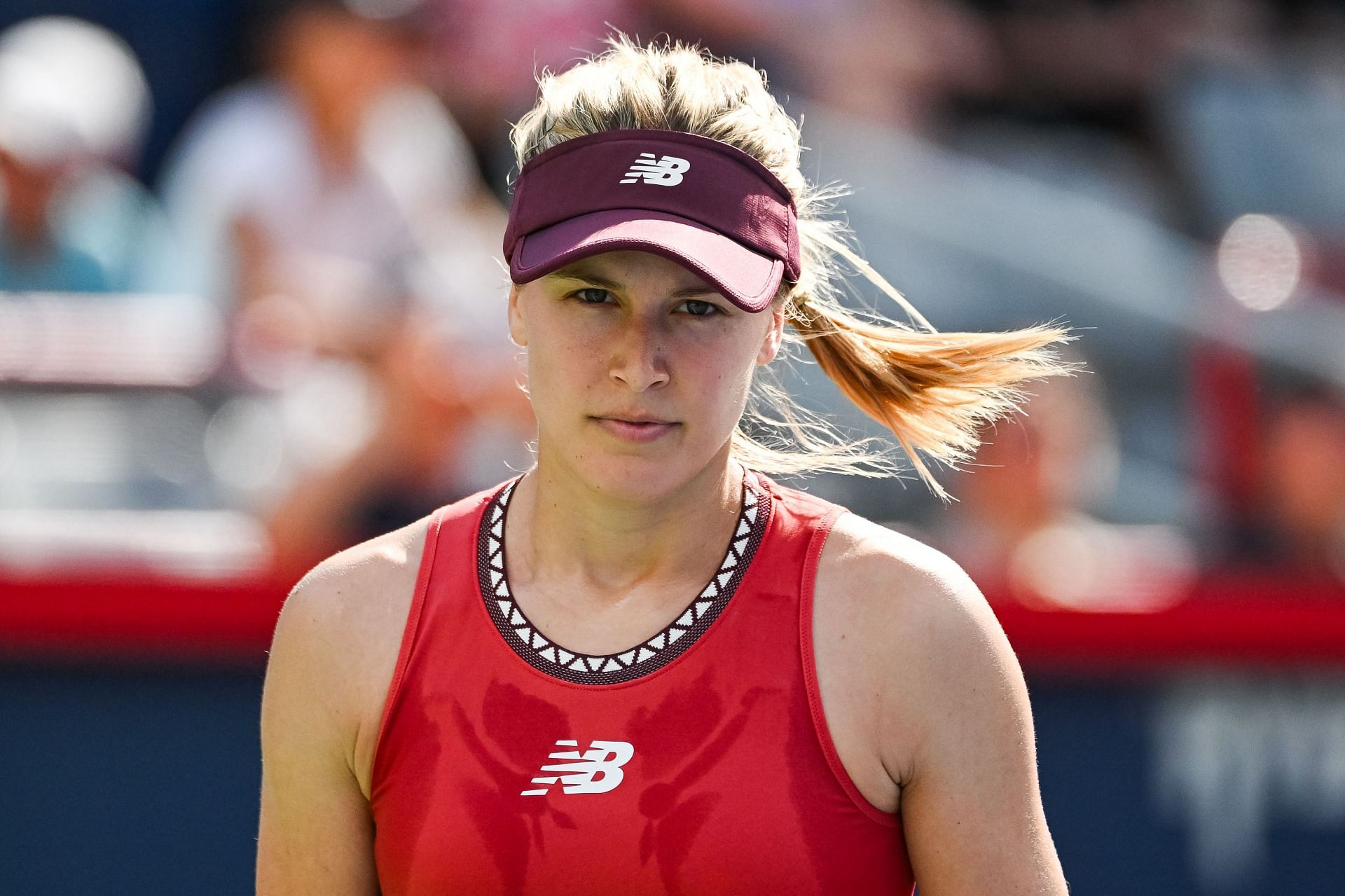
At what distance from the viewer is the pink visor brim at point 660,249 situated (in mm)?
1609

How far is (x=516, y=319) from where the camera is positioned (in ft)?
5.94

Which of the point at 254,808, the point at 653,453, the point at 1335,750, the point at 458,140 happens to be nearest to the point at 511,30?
the point at 458,140

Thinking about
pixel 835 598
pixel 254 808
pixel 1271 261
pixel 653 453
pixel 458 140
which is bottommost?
pixel 254 808

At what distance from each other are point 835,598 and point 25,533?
7.59 feet

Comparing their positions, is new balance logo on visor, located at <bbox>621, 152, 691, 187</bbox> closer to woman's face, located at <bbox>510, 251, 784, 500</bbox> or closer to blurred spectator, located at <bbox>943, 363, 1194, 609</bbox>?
woman's face, located at <bbox>510, 251, 784, 500</bbox>

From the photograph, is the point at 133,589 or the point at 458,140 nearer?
the point at 133,589

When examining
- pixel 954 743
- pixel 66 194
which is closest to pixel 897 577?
pixel 954 743

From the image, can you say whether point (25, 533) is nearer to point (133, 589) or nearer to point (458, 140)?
point (133, 589)

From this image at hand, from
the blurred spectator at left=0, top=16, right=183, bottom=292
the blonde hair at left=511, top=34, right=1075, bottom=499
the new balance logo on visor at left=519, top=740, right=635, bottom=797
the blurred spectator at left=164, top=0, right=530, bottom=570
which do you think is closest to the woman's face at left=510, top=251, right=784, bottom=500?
the blonde hair at left=511, top=34, right=1075, bottom=499

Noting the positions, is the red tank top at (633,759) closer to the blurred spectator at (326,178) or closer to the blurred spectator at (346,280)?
the blurred spectator at (346,280)

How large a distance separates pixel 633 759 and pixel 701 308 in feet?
1.55

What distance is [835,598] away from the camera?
1.72 metres

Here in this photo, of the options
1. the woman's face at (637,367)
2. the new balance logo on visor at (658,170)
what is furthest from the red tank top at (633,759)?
the new balance logo on visor at (658,170)

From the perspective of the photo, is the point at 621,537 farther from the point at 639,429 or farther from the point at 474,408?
the point at 474,408
